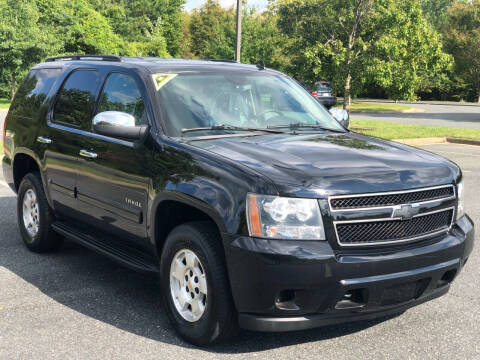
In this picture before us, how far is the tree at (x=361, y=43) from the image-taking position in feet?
62.8

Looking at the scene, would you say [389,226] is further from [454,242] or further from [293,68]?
[293,68]

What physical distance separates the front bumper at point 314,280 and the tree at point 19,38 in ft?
113

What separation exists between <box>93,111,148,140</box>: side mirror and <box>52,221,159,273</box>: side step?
882 millimetres

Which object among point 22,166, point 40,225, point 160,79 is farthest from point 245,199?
point 22,166

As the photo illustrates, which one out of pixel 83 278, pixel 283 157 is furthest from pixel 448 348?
pixel 83 278

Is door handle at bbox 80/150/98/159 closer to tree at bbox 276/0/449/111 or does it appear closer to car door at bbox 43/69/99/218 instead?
car door at bbox 43/69/99/218

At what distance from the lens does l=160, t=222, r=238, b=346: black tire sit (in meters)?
3.57

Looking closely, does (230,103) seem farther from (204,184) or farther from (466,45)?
(466,45)

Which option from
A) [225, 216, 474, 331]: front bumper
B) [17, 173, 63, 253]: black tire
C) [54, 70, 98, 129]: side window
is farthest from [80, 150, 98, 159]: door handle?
[225, 216, 474, 331]: front bumper

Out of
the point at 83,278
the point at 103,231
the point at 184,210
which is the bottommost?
the point at 83,278

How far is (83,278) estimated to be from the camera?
5.27m

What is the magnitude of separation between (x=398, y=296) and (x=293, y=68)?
60.6 ft

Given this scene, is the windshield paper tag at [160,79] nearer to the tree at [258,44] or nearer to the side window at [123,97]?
the side window at [123,97]

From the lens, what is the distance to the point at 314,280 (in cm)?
333
